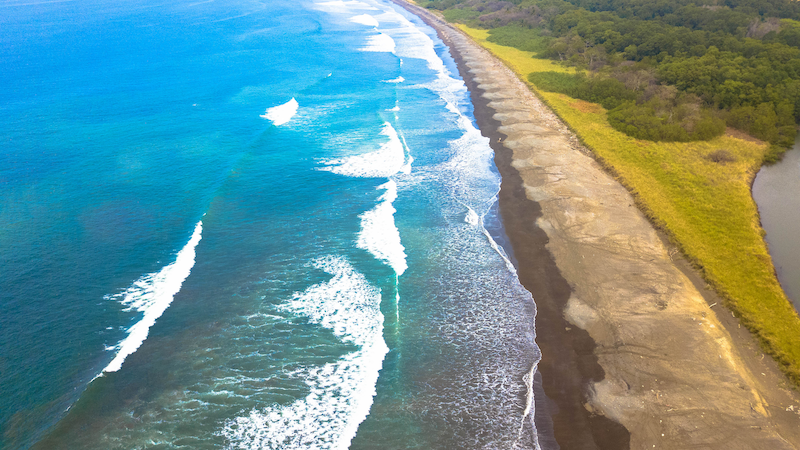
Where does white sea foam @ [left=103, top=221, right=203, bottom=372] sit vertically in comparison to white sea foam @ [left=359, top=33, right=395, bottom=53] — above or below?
below

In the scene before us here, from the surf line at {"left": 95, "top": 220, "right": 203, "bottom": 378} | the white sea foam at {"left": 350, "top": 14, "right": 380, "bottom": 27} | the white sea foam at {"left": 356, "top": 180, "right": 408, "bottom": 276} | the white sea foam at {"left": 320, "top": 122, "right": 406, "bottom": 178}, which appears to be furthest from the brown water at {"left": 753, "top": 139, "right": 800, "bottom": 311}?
the white sea foam at {"left": 350, "top": 14, "right": 380, "bottom": 27}

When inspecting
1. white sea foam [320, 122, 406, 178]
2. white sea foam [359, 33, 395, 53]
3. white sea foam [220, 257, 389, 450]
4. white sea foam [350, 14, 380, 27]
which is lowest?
white sea foam [220, 257, 389, 450]

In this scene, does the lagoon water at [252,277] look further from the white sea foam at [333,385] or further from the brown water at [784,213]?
the brown water at [784,213]

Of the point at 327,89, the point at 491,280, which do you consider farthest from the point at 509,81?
the point at 491,280

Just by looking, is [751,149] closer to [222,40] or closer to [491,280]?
[491,280]

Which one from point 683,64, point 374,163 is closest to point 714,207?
point 374,163

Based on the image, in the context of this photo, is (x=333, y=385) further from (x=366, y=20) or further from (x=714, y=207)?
(x=366, y=20)

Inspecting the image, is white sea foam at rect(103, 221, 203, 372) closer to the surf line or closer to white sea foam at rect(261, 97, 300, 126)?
the surf line
